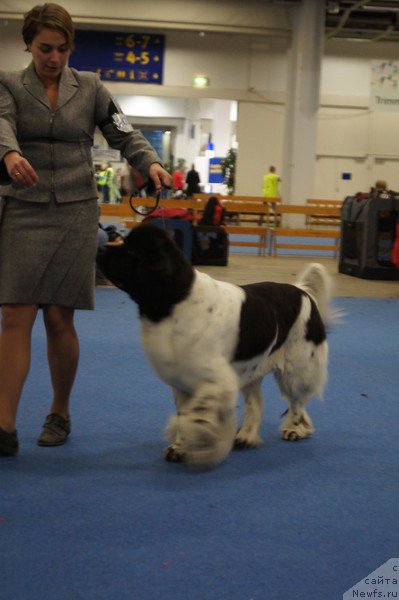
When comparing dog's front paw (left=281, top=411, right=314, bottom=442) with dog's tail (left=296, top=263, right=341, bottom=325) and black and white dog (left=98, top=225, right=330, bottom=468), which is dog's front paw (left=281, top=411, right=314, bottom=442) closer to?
black and white dog (left=98, top=225, right=330, bottom=468)

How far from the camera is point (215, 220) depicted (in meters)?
13.0

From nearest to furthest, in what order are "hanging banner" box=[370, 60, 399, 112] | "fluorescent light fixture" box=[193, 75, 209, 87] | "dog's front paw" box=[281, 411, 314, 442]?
"dog's front paw" box=[281, 411, 314, 442] → "hanging banner" box=[370, 60, 399, 112] → "fluorescent light fixture" box=[193, 75, 209, 87]

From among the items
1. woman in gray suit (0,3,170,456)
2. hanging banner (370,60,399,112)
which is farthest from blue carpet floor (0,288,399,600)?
hanging banner (370,60,399,112)

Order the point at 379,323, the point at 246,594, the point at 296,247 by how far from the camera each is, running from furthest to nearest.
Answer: the point at 296,247
the point at 379,323
the point at 246,594

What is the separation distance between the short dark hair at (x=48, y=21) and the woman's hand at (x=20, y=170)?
565 mm

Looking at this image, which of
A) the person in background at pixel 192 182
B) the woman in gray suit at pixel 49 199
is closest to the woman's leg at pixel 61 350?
the woman in gray suit at pixel 49 199

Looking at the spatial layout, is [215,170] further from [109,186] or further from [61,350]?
[61,350]

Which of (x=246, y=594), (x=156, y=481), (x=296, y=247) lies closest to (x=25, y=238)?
(x=156, y=481)

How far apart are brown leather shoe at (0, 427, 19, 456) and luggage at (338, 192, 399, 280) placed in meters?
8.92

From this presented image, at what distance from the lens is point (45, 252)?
138 inches

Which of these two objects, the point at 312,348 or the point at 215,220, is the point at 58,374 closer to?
the point at 312,348

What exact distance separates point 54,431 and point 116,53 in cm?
2101

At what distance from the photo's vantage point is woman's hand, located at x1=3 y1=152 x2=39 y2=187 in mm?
3115

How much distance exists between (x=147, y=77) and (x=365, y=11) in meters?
6.56
